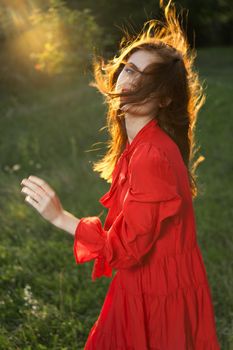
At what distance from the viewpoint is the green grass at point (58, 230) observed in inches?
135

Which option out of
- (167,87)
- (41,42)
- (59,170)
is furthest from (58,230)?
(41,42)

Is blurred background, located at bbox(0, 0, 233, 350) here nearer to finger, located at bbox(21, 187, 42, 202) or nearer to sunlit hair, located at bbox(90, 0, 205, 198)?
sunlit hair, located at bbox(90, 0, 205, 198)

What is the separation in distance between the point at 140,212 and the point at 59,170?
16.4 ft

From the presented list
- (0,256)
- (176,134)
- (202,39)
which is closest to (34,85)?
(0,256)

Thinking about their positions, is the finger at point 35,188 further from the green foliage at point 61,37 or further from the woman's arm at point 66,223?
the green foliage at point 61,37

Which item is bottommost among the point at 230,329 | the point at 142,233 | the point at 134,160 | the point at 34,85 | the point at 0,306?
the point at 230,329

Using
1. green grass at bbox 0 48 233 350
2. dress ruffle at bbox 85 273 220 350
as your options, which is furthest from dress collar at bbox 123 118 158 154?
green grass at bbox 0 48 233 350

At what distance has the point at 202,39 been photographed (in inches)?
979

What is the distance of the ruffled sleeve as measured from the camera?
1717mm

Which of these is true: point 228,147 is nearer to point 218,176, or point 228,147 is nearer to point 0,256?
point 218,176

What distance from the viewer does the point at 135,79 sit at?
1.85 meters

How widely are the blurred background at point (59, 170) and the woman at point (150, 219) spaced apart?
0.53 meters

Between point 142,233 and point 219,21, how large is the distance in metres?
24.1

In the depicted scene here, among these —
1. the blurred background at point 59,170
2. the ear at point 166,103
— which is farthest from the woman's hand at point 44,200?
the blurred background at point 59,170
